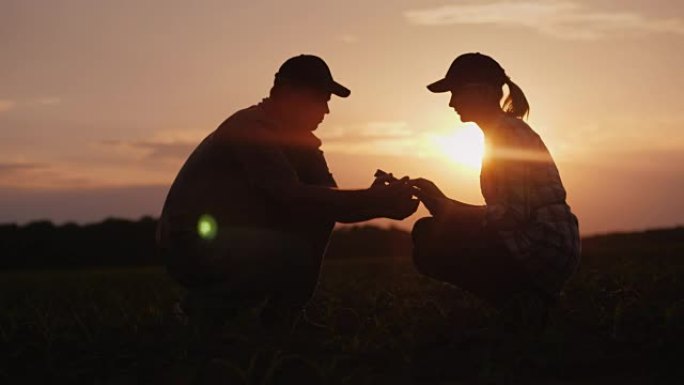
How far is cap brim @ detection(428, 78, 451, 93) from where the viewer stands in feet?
18.7

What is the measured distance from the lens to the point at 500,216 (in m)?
5.16

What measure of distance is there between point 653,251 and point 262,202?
10567mm

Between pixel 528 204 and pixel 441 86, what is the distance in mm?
1066

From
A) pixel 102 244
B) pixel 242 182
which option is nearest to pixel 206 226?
pixel 242 182

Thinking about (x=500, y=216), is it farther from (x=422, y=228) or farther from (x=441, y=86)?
(x=441, y=86)

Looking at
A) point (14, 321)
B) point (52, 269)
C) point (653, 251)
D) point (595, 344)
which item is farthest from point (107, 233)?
point (595, 344)

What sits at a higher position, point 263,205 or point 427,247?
point 263,205

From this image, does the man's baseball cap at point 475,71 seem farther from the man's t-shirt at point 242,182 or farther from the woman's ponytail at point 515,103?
the man's t-shirt at point 242,182

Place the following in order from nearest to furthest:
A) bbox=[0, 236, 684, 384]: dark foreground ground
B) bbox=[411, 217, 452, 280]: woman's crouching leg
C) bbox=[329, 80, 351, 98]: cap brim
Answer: bbox=[0, 236, 684, 384]: dark foreground ground, bbox=[411, 217, 452, 280]: woman's crouching leg, bbox=[329, 80, 351, 98]: cap brim

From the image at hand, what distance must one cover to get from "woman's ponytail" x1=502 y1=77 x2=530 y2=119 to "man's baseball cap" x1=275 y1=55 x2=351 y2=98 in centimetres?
110

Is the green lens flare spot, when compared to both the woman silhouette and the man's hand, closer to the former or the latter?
the man's hand

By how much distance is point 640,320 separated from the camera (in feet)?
18.2

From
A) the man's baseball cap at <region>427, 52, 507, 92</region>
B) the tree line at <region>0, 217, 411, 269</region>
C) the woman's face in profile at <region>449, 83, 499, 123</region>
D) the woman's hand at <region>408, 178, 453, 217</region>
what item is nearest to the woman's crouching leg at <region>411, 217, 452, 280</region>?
the woman's hand at <region>408, 178, 453, 217</region>

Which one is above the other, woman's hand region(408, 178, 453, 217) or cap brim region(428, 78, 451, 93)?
cap brim region(428, 78, 451, 93)
